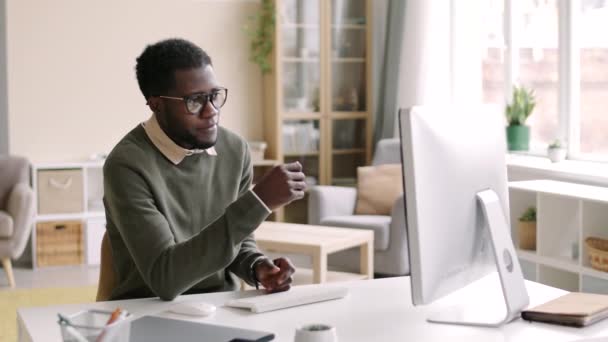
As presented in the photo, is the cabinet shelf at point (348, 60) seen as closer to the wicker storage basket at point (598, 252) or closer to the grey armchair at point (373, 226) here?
the grey armchair at point (373, 226)

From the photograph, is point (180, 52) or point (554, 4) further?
point (554, 4)

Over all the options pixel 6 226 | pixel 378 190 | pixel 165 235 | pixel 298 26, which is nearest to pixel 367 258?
pixel 378 190

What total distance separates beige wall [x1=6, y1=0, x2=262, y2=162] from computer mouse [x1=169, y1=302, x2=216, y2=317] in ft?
15.3

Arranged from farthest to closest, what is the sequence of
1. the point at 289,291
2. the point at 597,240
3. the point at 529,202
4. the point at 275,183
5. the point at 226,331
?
the point at 529,202 → the point at 597,240 → the point at 289,291 → the point at 275,183 → the point at 226,331

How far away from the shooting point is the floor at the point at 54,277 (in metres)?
→ 5.62

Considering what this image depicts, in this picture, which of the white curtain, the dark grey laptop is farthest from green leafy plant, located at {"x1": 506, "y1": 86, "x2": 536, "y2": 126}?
the dark grey laptop

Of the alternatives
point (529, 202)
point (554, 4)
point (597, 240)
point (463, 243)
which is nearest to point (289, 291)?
point (463, 243)

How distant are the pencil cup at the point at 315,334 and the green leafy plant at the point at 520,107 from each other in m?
4.09

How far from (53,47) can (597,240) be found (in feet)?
13.0

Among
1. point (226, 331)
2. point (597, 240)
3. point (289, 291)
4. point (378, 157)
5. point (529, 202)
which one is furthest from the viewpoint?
point (378, 157)

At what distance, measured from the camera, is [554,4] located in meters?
5.49

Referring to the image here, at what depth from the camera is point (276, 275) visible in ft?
7.36

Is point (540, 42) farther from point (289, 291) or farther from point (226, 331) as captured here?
point (226, 331)

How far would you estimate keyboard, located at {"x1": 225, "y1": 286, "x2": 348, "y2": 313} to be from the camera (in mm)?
2053
